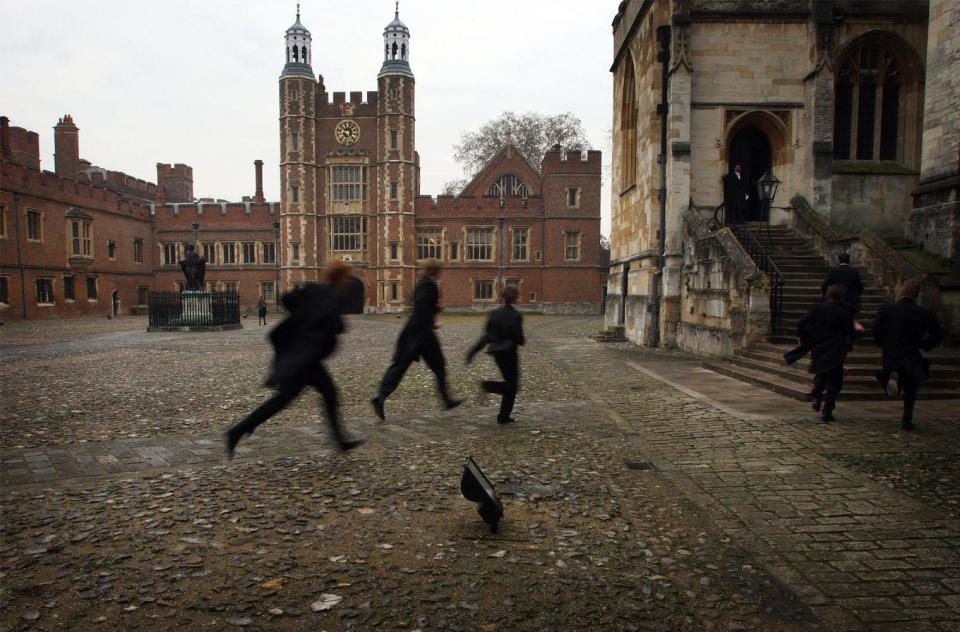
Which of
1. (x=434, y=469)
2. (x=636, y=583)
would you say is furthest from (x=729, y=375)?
(x=636, y=583)

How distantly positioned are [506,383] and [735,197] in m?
11.8

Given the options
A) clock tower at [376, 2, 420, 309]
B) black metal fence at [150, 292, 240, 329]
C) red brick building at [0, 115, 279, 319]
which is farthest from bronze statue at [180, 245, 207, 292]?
clock tower at [376, 2, 420, 309]

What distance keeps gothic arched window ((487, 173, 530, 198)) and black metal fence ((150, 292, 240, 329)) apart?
2727 cm

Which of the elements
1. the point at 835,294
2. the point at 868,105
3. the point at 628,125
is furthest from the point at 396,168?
the point at 835,294

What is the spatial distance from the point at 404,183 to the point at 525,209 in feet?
32.0

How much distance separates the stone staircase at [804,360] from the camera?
8.88 metres

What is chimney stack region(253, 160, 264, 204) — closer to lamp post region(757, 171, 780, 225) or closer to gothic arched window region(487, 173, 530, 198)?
gothic arched window region(487, 173, 530, 198)

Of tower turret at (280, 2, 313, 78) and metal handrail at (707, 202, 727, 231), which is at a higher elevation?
tower turret at (280, 2, 313, 78)

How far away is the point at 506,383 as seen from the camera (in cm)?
721

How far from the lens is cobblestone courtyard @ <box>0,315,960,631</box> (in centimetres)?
305

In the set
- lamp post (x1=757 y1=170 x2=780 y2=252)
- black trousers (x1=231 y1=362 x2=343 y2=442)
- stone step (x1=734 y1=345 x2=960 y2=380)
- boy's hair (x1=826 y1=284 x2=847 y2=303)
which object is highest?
lamp post (x1=757 y1=170 x2=780 y2=252)

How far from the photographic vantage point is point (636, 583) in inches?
131

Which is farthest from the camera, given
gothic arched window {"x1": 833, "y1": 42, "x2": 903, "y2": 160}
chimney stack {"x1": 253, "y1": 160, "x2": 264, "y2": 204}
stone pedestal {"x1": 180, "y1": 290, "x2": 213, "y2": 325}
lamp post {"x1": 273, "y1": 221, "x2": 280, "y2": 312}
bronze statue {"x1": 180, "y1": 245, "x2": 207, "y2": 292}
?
chimney stack {"x1": 253, "y1": 160, "x2": 264, "y2": 204}

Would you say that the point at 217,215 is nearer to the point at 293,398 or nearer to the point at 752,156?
the point at 752,156
